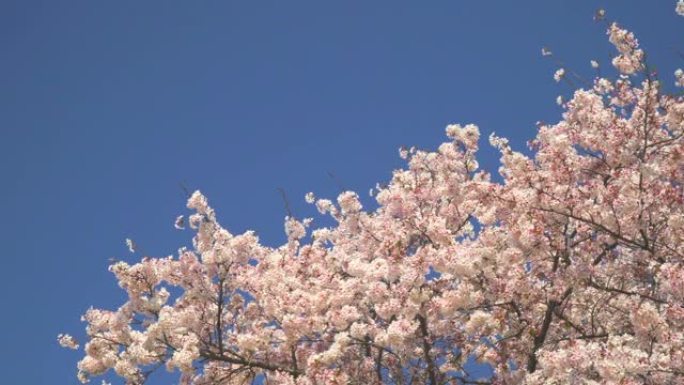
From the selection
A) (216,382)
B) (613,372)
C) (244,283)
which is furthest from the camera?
(244,283)

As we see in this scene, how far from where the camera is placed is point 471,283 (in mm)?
11242

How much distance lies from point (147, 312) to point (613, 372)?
7443 mm

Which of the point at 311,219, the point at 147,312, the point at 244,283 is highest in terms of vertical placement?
the point at 311,219

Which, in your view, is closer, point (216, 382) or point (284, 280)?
point (216, 382)

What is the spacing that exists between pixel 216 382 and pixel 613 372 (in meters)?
6.19

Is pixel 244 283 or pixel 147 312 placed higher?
pixel 244 283

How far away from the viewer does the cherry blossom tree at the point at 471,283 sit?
34.6 ft

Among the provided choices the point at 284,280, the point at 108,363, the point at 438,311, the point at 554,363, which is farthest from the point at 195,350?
the point at 554,363

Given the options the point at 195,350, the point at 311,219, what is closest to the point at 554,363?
the point at 195,350

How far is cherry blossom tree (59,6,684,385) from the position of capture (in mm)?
10531

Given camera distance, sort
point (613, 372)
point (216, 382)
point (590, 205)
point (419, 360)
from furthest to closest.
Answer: point (419, 360) → point (216, 382) → point (590, 205) → point (613, 372)

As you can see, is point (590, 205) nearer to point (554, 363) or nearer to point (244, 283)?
point (554, 363)

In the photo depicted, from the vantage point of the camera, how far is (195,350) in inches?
425

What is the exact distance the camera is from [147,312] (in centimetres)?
1196
